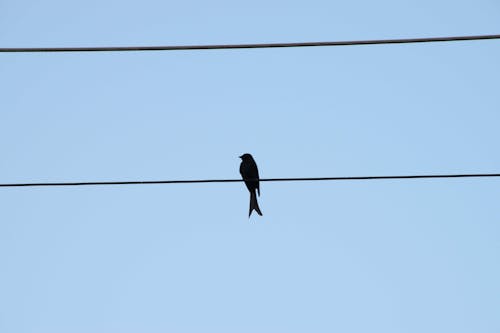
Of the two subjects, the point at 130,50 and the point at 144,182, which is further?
the point at 144,182

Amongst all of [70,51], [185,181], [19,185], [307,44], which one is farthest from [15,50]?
[307,44]

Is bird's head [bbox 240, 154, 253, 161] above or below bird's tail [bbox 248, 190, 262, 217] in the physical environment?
above

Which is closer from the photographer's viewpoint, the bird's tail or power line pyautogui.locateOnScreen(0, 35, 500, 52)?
power line pyautogui.locateOnScreen(0, 35, 500, 52)

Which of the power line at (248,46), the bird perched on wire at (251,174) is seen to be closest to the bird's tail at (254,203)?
the bird perched on wire at (251,174)

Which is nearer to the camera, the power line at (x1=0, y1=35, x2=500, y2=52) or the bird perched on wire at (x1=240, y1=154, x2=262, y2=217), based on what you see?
the power line at (x1=0, y1=35, x2=500, y2=52)

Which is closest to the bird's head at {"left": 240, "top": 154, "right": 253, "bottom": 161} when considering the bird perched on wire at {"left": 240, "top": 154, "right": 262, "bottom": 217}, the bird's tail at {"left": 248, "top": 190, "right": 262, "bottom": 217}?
the bird perched on wire at {"left": 240, "top": 154, "right": 262, "bottom": 217}

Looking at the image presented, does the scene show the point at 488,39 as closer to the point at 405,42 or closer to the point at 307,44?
the point at 405,42

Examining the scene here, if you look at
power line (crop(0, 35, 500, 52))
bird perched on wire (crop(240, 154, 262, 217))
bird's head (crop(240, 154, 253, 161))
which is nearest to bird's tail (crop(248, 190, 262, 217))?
bird perched on wire (crop(240, 154, 262, 217))

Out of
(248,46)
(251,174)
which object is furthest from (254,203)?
(248,46)

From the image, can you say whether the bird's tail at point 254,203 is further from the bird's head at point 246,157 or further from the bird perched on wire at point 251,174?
the bird's head at point 246,157

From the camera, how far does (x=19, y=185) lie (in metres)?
8.33

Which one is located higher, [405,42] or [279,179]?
[405,42]

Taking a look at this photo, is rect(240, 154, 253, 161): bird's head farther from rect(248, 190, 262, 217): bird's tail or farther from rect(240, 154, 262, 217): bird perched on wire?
rect(248, 190, 262, 217): bird's tail

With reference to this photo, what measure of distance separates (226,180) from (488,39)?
2.53 metres
